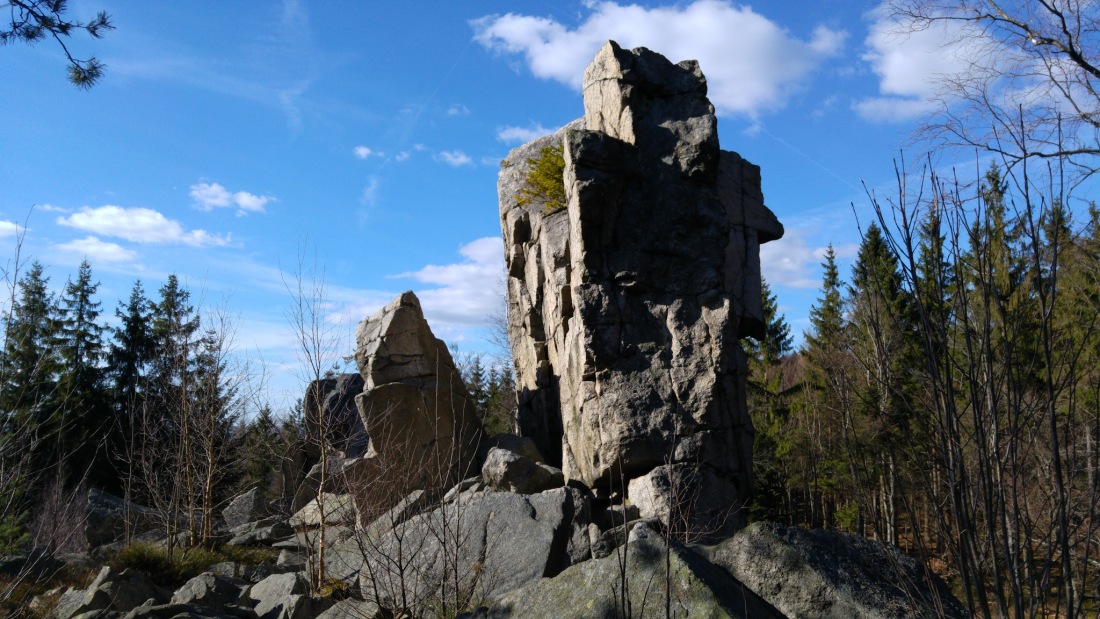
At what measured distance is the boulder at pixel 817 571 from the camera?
5301 millimetres

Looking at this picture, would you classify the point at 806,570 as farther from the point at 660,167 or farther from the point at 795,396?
the point at 795,396

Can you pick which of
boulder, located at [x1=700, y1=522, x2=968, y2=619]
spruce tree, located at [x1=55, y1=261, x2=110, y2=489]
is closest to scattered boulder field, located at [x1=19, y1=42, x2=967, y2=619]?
boulder, located at [x1=700, y1=522, x2=968, y2=619]

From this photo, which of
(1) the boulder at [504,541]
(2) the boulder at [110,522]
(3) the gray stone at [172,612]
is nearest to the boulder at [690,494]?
(1) the boulder at [504,541]

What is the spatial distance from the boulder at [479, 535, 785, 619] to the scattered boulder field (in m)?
3.45

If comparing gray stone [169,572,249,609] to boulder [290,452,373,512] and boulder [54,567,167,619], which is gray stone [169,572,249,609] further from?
boulder [290,452,373,512]

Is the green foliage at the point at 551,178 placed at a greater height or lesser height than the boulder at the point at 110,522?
greater

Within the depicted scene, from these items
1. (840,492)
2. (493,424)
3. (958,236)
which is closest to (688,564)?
(958,236)

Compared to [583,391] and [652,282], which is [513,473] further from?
[652,282]

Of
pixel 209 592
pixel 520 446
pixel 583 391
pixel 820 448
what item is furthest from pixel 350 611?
pixel 820 448

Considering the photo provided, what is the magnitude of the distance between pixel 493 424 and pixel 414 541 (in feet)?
63.7

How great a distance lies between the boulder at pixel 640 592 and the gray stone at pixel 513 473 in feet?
26.8

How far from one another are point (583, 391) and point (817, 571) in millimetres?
7971

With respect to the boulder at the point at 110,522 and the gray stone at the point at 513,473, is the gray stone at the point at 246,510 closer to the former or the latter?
the boulder at the point at 110,522

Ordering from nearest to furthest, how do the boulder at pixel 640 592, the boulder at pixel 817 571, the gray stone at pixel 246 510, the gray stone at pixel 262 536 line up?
the boulder at pixel 640 592 < the boulder at pixel 817 571 < the gray stone at pixel 262 536 < the gray stone at pixel 246 510
